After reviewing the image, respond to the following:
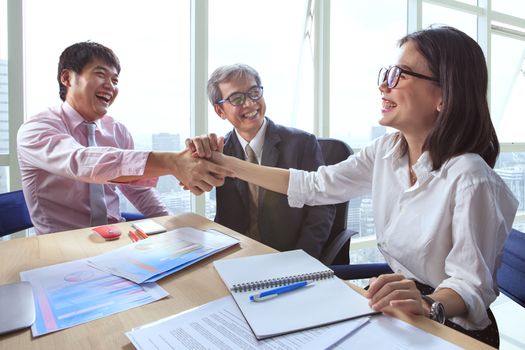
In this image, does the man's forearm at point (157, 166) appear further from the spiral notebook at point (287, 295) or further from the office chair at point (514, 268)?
the office chair at point (514, 268)

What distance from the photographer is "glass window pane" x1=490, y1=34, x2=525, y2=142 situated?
4484 millimetres

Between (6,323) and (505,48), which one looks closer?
(6,323)

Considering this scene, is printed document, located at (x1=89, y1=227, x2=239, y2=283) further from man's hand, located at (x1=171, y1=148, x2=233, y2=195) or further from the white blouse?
the white blouse

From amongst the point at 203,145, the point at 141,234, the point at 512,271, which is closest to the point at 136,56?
the point at 203,145

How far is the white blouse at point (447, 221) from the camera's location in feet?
2.91

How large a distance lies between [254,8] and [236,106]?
1.61 metres

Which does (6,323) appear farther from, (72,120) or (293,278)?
(72,120)

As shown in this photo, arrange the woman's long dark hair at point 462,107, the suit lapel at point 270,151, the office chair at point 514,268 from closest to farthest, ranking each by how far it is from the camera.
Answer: the office chair at point 514,268 < the woman's long dark hair at point 462,107 < the suit lapel at point 270,151

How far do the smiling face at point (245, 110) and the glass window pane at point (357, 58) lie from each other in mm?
1670

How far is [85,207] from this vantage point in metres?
1.62

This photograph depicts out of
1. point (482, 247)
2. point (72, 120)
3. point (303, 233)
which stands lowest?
point (303, 233)

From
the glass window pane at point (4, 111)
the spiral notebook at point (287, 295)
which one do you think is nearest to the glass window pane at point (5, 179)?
the glass window pane at point (4, 111)

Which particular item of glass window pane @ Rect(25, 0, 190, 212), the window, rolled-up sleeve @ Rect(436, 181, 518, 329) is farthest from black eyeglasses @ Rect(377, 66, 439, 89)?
glass window pane @ Rect(25, 0, 190, 212)

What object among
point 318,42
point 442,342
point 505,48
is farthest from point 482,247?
point 505,48
